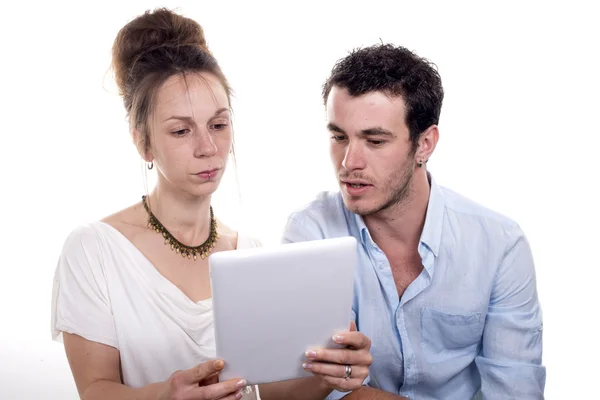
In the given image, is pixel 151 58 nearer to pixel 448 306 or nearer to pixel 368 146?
pixel 368 146

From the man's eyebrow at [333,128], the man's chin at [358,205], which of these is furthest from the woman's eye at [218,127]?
the man's chin at [358,205]

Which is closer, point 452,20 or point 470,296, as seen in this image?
point 470,296

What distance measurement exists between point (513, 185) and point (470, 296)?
6.07ft

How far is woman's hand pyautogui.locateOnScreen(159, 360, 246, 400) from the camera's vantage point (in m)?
2.00

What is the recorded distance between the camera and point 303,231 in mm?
2553

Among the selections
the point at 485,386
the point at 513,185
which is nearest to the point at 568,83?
the point at 513,185

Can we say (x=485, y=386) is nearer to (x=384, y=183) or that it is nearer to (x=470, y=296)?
(x=470, y=296)

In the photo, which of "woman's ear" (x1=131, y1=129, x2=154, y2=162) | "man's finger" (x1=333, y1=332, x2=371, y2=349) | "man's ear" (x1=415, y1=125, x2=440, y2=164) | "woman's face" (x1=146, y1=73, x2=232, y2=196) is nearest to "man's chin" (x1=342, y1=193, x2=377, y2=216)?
"man's ear" (x1=415, y1=125, x2=440, y2=164)

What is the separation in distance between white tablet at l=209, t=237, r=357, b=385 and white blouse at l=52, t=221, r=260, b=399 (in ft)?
1.58

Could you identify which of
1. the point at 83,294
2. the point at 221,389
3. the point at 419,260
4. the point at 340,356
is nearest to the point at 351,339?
the point at 340,356

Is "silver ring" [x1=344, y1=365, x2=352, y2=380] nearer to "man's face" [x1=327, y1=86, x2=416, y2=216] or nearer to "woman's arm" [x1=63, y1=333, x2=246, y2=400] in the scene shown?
"woman's arm" [x1=63, y1=333, x2=246, y2=400]

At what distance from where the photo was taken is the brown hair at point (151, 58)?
241cm

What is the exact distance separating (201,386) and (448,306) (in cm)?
90

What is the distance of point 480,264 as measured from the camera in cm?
256
